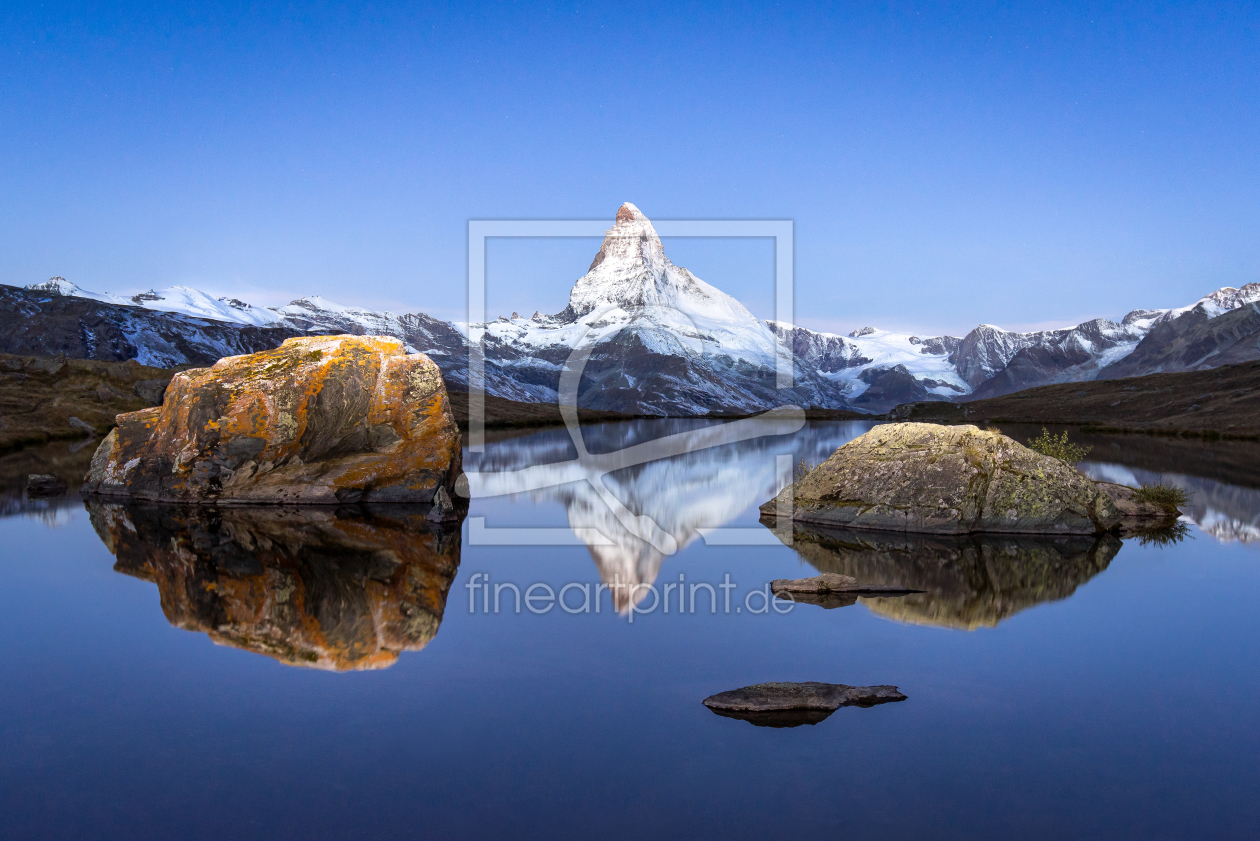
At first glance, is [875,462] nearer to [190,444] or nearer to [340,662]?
[340,662]

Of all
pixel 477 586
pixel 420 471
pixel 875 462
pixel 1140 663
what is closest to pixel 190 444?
pixel 420 471

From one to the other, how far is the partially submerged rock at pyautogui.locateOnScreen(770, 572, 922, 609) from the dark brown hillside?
74.8 metres

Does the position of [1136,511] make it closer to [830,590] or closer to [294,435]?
[830,590]

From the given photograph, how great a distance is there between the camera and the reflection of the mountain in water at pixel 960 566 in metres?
15.1

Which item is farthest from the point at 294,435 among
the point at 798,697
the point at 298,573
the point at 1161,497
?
the point at 1161,497

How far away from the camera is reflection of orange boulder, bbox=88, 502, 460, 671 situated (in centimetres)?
1320

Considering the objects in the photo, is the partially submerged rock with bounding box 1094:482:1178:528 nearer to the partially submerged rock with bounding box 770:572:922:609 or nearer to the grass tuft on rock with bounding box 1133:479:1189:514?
the grass tuft on rock with bounding box 1133:479:1189:514

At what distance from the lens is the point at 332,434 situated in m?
28.8

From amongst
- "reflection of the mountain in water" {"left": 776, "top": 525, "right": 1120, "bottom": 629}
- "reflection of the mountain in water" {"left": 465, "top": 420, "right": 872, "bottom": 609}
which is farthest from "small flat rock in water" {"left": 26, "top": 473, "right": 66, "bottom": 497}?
"reflection of the mountain in water" {"left": 776, "top": 525, "right": 1120, "bottom": 629}

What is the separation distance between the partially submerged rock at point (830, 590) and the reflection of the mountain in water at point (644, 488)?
283 centimetres

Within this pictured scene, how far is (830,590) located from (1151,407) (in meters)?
146

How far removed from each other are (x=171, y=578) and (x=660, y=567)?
10.3m

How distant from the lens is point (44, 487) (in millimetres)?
30188

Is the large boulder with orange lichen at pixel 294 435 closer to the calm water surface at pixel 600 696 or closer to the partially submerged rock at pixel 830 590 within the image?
the calm water surface at pixel 600 696
